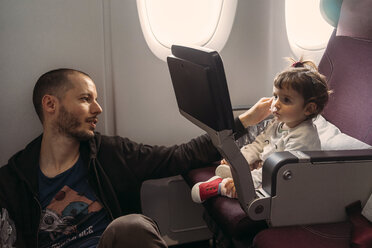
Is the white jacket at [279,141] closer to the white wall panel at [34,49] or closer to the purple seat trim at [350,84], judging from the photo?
the purple seat trim at [350,84]

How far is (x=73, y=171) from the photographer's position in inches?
63.6

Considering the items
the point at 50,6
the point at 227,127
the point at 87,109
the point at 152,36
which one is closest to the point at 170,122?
the point at 152,36

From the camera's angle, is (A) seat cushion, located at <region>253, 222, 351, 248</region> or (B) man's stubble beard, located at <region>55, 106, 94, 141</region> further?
(B) man's stubble beard, located at <region>55, 106, 94, 141</region>

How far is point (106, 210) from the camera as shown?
1.59 meters

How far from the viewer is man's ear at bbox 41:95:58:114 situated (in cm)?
164

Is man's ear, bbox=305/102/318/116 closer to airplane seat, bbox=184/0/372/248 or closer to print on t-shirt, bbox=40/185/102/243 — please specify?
airplane seat, bbox=184/0/372/248

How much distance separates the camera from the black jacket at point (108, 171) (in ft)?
5.01

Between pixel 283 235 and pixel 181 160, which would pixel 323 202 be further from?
pixel 181 160

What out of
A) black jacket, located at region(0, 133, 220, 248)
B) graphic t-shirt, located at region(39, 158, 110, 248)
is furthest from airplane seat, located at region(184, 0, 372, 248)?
graphic t-shirt, located at region(39, 158, 110, 248)

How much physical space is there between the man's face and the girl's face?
2.45 feet

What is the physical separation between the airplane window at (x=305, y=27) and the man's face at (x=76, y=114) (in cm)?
123

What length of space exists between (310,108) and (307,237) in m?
0.53

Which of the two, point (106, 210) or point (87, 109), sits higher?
point (87, 109)

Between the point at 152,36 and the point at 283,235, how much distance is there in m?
1.32
